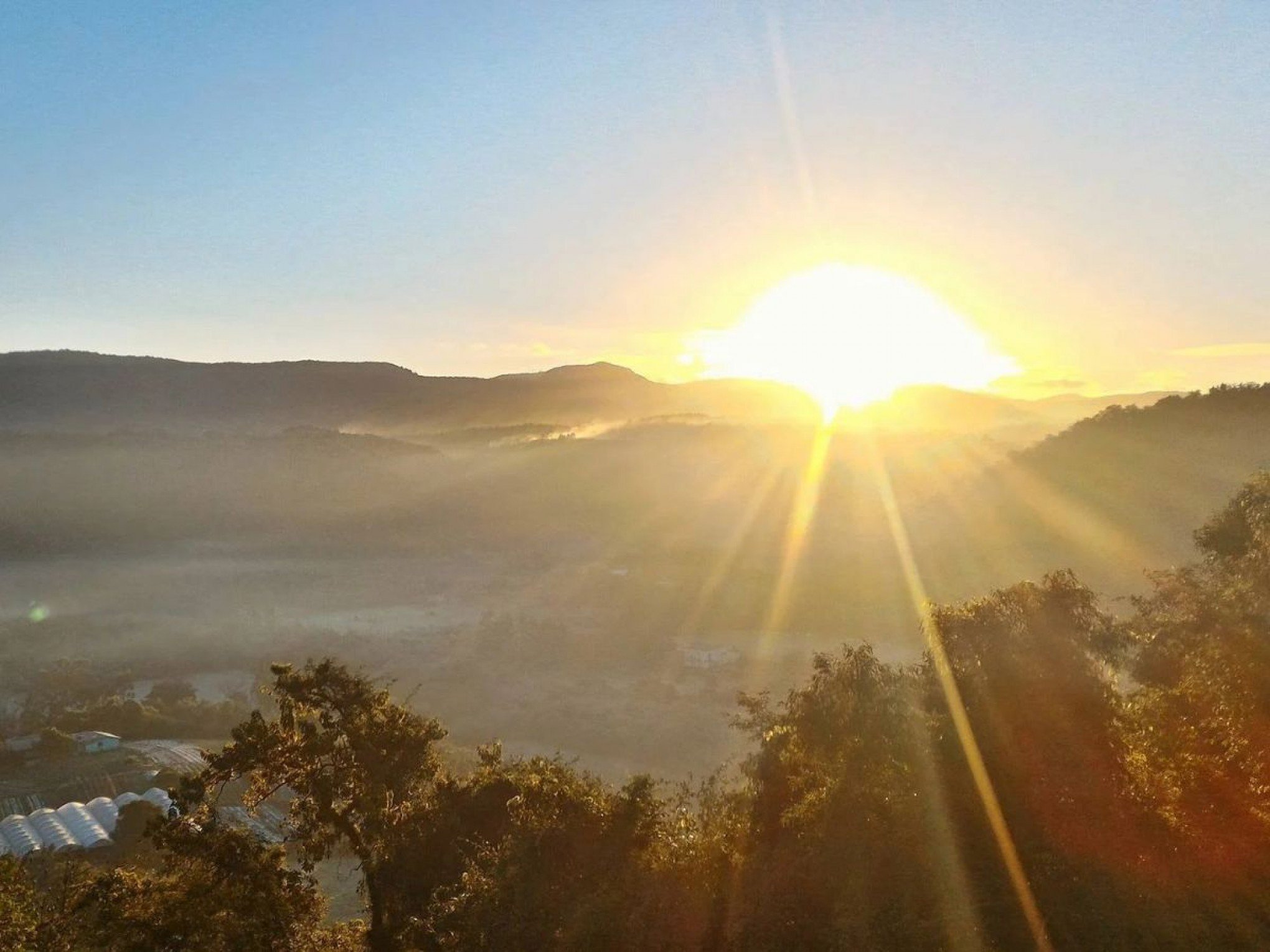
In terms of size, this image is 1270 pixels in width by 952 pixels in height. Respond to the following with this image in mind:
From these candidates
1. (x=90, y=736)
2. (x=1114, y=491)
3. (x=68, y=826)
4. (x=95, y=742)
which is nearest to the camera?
(x=68, y=826)

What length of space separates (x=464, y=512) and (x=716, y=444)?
51227 mm

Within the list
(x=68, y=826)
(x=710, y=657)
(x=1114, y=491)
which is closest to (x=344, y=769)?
(x=68, y=826)

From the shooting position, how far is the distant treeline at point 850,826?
10211mm

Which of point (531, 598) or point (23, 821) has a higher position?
point (23, 821)

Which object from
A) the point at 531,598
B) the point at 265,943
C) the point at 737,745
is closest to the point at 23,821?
the point at 265,943

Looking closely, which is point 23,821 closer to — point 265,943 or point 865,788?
point 265,943

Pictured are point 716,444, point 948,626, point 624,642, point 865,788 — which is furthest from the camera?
point 716,444

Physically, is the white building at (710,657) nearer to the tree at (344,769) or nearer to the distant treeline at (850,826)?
the distant treeline at (850,826)

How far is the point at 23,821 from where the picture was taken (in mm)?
37188

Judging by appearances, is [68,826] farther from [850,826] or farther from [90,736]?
[850,826]

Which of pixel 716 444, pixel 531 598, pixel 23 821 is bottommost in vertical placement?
pixel 531 598

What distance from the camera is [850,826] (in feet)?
37.4

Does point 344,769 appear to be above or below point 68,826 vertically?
above

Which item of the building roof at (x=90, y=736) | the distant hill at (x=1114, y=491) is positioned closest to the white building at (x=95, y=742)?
the building roof at (x=90, y=736)
